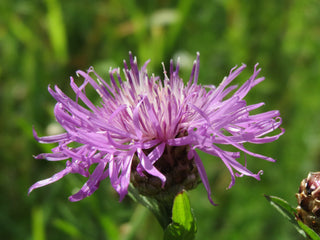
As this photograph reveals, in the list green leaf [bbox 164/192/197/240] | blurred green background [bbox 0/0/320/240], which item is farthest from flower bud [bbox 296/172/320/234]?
blurred green background [bbox 0/0/320/240]

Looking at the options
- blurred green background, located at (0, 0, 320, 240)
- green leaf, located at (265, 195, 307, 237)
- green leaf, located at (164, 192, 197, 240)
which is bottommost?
blurred green background, located at (0, 0, 320, 240)

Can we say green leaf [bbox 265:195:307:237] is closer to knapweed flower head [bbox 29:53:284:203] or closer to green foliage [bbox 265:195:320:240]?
green foliage [bbox 265:195:320:240]

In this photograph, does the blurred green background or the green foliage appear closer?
the green foliage

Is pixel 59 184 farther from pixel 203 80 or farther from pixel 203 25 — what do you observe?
pixel 203 25

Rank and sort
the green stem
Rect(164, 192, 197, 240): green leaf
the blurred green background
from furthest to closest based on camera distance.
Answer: the blurred green background, the green stem, Rect(164, 192, 197, 240): green leaf

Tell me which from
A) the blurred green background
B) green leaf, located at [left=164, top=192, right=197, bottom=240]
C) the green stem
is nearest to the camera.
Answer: green leaf, located at [left=164, top=192, right=197, bottom=240]

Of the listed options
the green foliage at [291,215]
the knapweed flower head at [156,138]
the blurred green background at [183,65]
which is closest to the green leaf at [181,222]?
the knapweed flower head at [156,138]

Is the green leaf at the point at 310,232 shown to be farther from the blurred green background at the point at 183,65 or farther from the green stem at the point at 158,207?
the blurred green background at the point at 183,65
